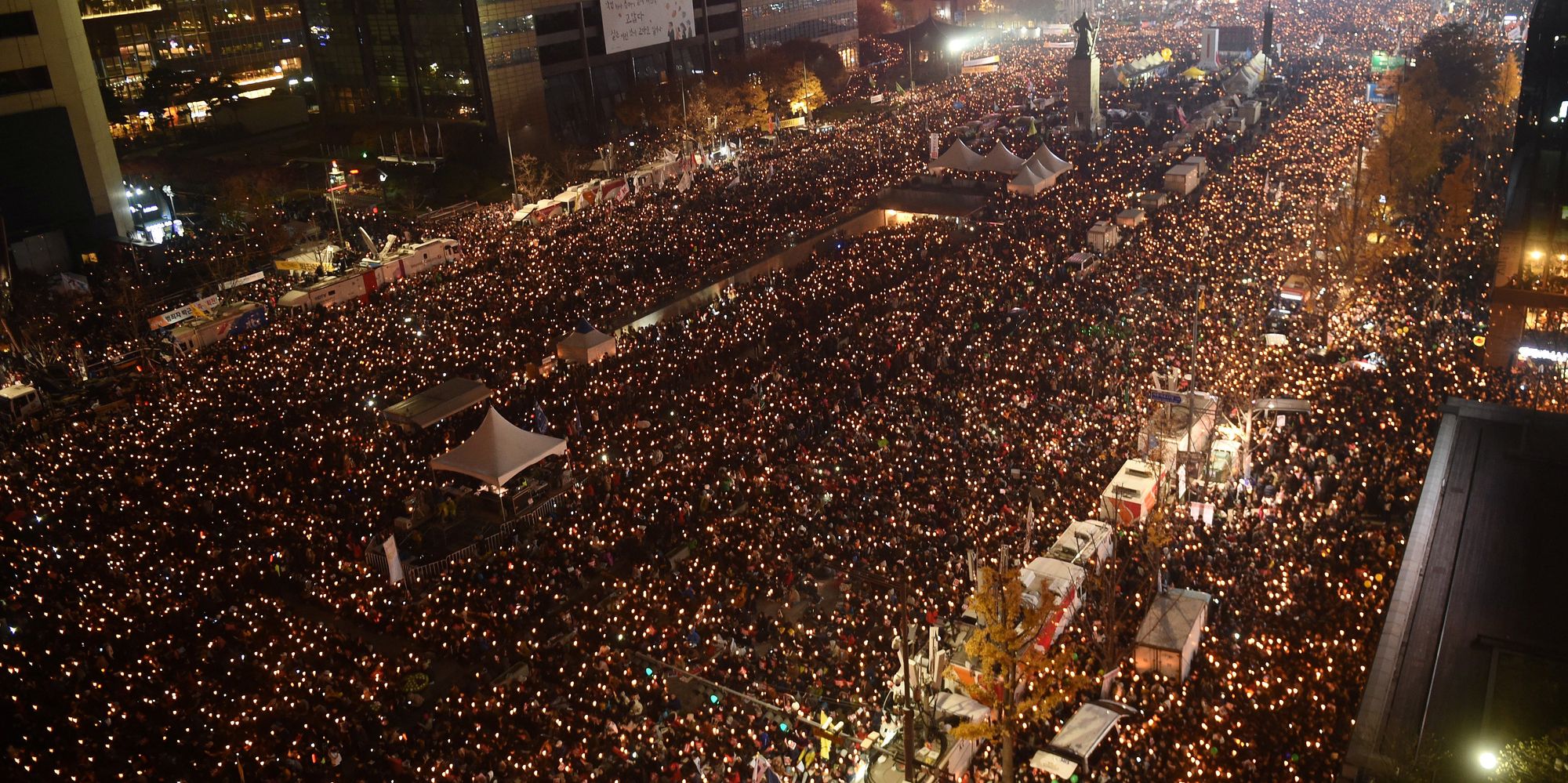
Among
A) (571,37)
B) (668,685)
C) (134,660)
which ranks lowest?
(668,685)

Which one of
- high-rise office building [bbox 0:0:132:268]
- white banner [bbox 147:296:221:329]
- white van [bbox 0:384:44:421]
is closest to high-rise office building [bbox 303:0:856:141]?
high-rise office building [bbox 0:0:132:268]

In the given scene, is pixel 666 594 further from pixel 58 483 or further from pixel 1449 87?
pixel 1449 87

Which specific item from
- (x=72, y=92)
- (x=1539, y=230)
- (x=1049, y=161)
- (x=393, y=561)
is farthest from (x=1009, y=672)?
(x=72, y=92)

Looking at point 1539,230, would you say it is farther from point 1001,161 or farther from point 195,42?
point 195,42

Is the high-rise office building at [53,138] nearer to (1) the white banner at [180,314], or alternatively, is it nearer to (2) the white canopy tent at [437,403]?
(1) the white banner at [180,314]

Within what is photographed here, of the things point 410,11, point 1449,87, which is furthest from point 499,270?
point 1449,87

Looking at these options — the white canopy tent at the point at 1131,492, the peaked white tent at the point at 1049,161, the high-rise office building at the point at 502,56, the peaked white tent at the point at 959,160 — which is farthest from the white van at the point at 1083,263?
the high-rise office building at the point at 502,56

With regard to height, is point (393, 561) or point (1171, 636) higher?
point (393, 561)
